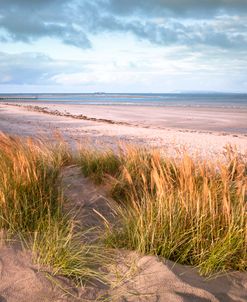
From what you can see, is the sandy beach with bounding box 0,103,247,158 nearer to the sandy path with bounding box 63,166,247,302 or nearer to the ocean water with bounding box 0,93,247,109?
the sandy path with bounding box 63,166,247,302

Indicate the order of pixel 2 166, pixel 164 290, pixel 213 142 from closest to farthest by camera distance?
pixel 164 290
pixel 2 166
pixel 213 142

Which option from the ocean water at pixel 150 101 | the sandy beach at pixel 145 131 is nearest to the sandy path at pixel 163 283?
the sandy beach at pixel 145 131

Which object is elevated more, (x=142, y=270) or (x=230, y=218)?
(x=230, y=218)

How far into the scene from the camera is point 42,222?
3434mm

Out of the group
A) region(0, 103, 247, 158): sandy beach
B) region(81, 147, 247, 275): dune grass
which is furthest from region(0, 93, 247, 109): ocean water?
region(81, 147, 247, 275): dune grass

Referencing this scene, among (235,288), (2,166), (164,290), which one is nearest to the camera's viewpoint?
(164,290)

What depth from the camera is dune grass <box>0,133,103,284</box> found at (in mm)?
2918

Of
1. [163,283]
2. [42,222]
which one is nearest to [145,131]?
[42,222]

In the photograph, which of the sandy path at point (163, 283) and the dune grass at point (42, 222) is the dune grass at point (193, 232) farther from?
the dune grass at point (42, 222)

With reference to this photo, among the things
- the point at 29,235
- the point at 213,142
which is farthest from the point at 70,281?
Answer: the point at 213,142

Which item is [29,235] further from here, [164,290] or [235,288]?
[235,288]

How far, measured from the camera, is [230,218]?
3359 millimetres

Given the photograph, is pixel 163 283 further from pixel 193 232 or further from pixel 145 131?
pixel 145 131

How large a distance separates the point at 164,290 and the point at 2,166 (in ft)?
7.63
